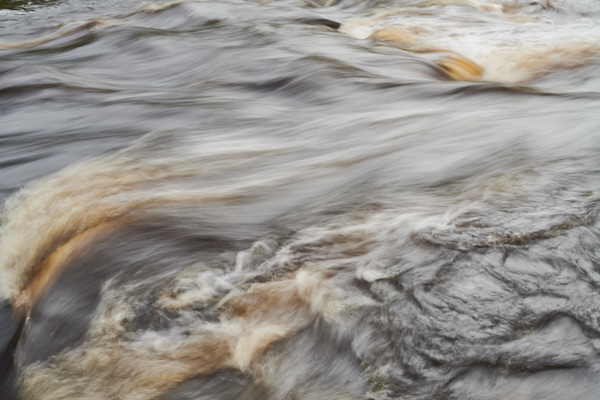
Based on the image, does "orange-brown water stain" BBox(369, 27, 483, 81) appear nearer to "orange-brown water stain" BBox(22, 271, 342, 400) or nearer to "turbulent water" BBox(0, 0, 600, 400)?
"turbulent water" BBox(0, 0, 600, 400)

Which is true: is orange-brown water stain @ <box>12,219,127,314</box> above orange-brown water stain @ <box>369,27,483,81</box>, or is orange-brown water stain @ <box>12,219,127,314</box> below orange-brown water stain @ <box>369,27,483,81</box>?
below

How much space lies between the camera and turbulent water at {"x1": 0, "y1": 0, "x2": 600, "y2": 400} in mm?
1947

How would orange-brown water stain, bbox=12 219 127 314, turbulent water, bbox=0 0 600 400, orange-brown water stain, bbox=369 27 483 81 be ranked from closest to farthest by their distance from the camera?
turbulent water, bbox=0 0 600 400 < orange-brown water stain, bbox=12 219 127 314 < orange-brown water stain, bbox=369 27 483 81

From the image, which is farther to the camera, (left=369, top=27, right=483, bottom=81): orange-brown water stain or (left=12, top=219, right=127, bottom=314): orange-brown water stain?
(left=369, top=27, right=483, bottom=81): orange-brown water stain

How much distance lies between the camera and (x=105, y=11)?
807 cm

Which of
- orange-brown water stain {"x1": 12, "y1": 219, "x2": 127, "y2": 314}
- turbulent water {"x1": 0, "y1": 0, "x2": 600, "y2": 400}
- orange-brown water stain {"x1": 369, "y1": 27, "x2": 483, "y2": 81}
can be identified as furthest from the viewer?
orange-brown water stain {"x1": 369, "y1": 27, "x2": 483, "y2": 81}

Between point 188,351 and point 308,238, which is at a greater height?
point 308,238

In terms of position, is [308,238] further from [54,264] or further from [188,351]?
[54,264]

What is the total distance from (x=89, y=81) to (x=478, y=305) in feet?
12.4

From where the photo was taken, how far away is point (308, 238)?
2.42 metres

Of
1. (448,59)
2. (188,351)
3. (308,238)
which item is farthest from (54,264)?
(448,59)

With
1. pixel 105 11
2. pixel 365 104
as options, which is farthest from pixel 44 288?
pixel 105 11

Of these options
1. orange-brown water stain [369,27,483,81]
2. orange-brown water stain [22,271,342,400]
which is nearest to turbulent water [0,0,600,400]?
orange-brown water stain [22,271,342,400]

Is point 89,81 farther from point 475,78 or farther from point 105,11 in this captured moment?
point 105,11
